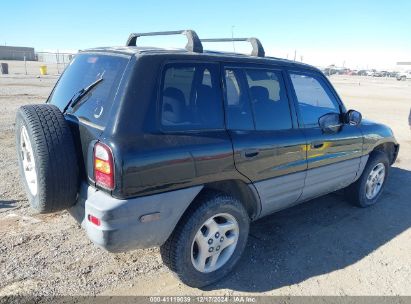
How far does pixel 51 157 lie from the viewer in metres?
2.47

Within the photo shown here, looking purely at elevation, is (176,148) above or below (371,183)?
above

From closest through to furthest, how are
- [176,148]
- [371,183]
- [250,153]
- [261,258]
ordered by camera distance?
→ [176,148] → [250,153] → [261,258] → [371,183]

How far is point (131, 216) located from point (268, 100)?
1.71 meters

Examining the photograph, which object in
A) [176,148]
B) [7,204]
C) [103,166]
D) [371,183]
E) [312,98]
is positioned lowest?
[7,204]

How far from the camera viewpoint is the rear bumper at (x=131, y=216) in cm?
235

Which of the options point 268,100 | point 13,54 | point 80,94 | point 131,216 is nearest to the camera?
point 131,216

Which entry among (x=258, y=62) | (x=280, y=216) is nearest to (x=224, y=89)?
(x=258, y=62)

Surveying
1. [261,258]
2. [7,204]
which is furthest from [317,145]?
[7,204]

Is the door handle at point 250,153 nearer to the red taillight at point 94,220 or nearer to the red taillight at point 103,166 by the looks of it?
the red taillight at point 103,166

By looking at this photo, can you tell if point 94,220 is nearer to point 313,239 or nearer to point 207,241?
point 207,241

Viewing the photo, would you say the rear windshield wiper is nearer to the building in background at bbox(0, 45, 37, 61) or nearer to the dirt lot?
the dirt lot

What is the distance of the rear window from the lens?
256 centimetres

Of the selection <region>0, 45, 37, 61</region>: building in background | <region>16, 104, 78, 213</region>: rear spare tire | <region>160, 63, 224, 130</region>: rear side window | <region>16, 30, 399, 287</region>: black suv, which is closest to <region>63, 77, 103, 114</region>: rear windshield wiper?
<region>16, 30, 399, 287</region>: black suv

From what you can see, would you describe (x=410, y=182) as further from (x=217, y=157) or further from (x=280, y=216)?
(x=217, y=157)
